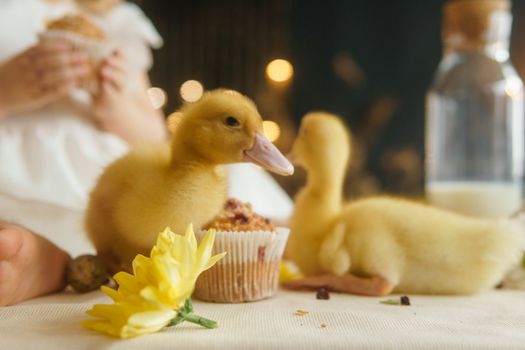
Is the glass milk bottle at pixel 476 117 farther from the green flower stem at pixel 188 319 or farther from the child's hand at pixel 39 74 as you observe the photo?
the green flower stem at pixel 188 319

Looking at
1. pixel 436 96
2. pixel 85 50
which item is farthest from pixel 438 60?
pixel 85 50

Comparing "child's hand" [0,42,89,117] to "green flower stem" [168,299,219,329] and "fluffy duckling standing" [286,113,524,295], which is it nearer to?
"fluffy duckling standing" [286,113,524,295]

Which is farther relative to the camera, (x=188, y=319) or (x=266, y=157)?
(x=266, y=157)

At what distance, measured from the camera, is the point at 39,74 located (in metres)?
1.08

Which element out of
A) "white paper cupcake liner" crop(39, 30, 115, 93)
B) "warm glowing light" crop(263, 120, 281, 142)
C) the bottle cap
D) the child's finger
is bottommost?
the child's finger

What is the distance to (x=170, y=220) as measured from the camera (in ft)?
2.33

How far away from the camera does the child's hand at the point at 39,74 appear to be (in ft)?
3.47

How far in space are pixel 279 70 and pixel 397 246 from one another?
2396 mm

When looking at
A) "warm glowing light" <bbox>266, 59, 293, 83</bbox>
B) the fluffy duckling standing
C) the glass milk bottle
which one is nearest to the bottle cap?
the glass milk bottle

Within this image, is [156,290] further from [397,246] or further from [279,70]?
[279,70]

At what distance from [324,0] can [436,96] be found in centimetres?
166

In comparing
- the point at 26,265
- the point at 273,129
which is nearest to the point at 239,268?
the point at 26,265

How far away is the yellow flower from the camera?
1.83 ft

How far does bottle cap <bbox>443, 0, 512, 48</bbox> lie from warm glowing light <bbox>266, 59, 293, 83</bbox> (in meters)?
1.56
